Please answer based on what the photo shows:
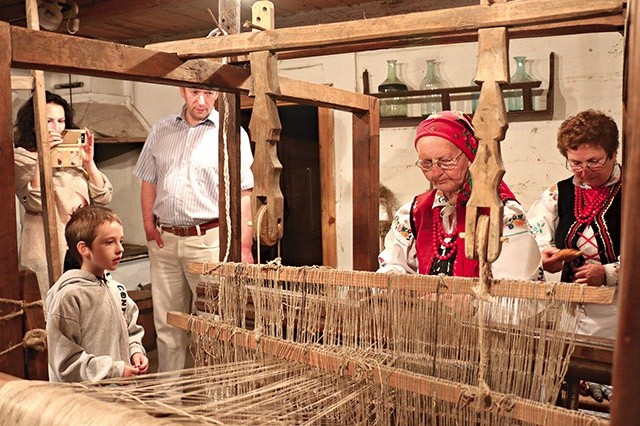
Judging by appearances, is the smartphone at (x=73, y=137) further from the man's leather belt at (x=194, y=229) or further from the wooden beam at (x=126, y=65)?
the wooden beam at (x=126, y=65)

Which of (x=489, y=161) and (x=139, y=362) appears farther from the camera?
(x=139, y=362)

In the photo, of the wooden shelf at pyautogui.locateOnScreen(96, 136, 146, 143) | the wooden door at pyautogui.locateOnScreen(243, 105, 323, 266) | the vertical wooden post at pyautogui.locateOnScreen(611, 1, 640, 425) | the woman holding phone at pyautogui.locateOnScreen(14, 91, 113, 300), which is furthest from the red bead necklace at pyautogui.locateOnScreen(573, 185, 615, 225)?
the wooden shelf at pyautogui.locateOnScreen(96, 136, 146, 143)

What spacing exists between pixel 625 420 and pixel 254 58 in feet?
3.38

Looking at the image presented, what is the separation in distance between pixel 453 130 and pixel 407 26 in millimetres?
566

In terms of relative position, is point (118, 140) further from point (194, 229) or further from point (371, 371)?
point (371, 371)

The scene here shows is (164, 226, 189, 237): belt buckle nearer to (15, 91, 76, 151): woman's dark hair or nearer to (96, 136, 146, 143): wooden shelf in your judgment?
(15, 91, 76, 151): woman's dark hair

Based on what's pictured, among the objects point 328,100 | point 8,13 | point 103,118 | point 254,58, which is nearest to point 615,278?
point 328,100

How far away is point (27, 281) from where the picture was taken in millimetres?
1296

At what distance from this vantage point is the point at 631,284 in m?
0.51

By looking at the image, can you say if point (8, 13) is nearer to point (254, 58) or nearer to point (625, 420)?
point (254, 58)

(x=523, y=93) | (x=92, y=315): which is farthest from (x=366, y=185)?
(x=523, y=93)

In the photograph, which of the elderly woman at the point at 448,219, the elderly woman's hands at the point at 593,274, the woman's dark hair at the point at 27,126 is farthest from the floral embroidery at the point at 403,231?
the woman's dark hair at the point at 27,126

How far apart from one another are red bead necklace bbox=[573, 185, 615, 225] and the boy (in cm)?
139

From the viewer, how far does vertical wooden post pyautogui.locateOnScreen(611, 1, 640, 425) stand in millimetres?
501
